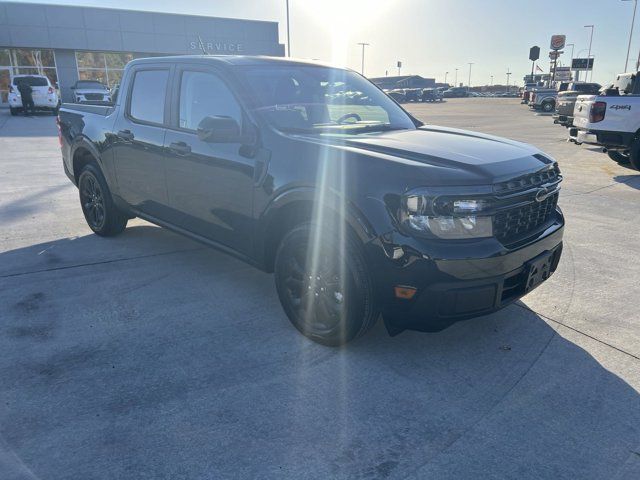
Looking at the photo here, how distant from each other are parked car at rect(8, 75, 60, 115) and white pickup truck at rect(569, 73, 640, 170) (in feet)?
76.4

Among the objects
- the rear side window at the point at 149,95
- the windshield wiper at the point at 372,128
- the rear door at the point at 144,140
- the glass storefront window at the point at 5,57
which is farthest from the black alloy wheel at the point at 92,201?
the glass storefront window at the point at 5,57

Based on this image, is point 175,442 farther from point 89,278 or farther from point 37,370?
point 89,278

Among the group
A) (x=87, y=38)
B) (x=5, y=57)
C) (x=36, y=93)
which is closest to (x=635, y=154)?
(x=36, y=93)

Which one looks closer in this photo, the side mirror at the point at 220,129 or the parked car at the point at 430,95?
the side mirror at the point at 220,129

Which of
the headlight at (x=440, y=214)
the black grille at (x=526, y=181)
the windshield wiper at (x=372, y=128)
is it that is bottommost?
the headlight at (x=440, y=214)

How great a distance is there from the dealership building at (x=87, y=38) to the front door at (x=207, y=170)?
100 feet

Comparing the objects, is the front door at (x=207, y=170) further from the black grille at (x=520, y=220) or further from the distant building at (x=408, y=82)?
the distant building at (x=408, y=82)

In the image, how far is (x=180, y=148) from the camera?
4.04 meters

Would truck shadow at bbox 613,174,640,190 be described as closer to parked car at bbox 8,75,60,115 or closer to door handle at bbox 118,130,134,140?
door handle at bbox 118,130,134,140

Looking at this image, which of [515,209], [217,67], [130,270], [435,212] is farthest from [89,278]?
[515,209]

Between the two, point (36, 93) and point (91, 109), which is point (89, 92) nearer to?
point (36, 93)

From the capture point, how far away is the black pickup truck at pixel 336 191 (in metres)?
2.75

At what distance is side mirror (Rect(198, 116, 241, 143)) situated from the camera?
3.38m

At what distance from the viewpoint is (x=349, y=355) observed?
3.24 m
